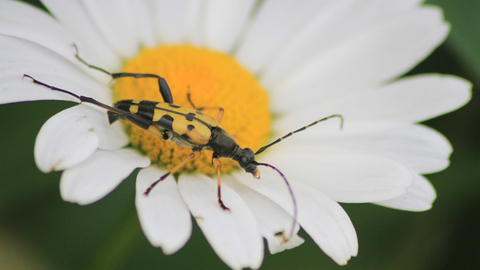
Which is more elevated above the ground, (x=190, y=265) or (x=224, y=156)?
(x=224, y=156)

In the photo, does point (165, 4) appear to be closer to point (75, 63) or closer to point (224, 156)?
point (75, 63)

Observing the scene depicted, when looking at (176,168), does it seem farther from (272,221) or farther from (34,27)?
(34,27)

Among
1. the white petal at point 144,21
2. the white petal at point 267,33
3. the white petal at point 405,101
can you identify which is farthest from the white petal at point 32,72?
the white petal at point 405,101

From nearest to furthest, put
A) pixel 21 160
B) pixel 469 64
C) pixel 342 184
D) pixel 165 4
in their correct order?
pixel 342 184
pixel 21 160
pixel 469 64
pixel 165 4

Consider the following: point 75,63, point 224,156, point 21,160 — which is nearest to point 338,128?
point 224,156

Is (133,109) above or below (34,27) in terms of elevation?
below

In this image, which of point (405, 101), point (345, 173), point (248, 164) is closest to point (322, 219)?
point (345, 173)

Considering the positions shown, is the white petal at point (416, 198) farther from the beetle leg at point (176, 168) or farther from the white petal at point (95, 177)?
the white petal at point (95, 177)
